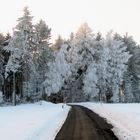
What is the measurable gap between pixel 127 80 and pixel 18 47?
28120mm

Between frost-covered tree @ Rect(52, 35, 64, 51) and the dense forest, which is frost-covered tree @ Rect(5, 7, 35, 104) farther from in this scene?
frost-covered tree @ Rect(52, 35, 64, 51)

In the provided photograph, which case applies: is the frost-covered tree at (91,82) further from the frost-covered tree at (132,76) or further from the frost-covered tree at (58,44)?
the frost-covered tree at (58,44)

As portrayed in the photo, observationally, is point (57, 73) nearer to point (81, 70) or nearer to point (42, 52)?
point (81, 70)

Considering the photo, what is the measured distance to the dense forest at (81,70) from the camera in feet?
233

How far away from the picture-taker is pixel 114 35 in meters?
79.2

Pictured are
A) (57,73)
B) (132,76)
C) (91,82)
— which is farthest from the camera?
(57,73)

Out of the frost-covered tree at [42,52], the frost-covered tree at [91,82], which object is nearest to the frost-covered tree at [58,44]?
the frost-covered tree at [42,52]

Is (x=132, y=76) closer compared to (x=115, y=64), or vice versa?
(x=115, y=64)

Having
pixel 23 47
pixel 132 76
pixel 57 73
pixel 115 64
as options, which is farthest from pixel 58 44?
pixel 23 47

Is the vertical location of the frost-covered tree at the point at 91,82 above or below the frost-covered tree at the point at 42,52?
below

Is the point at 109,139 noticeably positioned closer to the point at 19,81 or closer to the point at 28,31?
the point at 28,31

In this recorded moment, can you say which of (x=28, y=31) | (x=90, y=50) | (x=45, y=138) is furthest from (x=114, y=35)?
(x=45, y=138)

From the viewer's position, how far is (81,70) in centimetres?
7638

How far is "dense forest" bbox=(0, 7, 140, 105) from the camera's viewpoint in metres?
70.9
